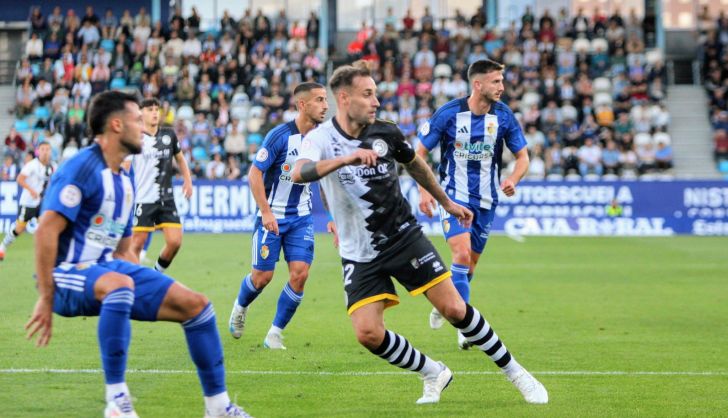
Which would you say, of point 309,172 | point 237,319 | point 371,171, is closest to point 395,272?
point 371,171

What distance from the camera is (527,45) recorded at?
38156mm

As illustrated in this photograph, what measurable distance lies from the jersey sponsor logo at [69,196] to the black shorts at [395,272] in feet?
7.14

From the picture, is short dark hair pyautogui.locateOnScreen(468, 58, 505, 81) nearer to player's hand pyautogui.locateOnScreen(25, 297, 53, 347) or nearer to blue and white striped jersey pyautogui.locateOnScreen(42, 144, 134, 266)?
blue and white striped jersey pyautogui.locateOnScreen(42, 144, 134, 266)

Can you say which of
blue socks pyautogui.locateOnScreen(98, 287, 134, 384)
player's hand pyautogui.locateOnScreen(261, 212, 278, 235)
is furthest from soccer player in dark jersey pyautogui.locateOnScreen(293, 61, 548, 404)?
player's hand pyautogui.locateOnScreen(261, 212, 278, 235)

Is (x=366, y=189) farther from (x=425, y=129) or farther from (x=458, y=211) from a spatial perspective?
(x=425, y=129)

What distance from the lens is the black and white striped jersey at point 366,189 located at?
25.0ft

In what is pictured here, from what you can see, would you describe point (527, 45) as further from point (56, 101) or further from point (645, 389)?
point (645, 389)

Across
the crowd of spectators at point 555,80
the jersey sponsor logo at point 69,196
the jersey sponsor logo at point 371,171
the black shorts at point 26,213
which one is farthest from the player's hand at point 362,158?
the crowd of spectators at point 555,80

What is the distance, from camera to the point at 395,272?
7766 mm

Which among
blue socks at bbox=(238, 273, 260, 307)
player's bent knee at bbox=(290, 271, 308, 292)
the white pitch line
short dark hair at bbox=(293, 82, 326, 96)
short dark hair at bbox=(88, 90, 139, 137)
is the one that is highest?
short dark hair at bbox=(293, 82, 326, 96)

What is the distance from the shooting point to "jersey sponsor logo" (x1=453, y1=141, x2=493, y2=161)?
442 inches

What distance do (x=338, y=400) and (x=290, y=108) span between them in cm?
2852

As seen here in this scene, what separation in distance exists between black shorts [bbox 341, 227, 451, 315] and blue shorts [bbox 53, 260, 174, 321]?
4.99 ft

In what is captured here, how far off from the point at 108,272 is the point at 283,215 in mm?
4420
